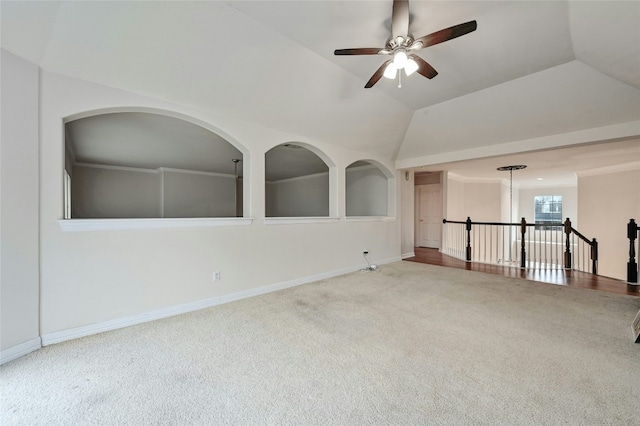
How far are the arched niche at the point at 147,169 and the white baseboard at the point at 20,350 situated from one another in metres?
2.94

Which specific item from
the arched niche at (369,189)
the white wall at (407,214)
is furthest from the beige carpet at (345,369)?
the white wall at (407,214)

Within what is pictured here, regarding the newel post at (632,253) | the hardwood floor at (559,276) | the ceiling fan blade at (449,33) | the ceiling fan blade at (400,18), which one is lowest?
the hardwood floor at (559,276)

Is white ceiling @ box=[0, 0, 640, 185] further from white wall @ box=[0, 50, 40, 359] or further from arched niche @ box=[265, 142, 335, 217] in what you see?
arched niche @ box=[265, 142, 335, 217]

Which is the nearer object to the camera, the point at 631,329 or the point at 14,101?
the point at 14,101

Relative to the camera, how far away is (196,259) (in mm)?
3184

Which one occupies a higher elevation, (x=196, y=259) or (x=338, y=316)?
(x=196, y=259)

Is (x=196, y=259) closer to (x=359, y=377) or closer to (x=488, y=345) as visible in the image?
(x=359, y=377)

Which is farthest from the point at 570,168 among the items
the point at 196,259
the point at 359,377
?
the point at 196,259

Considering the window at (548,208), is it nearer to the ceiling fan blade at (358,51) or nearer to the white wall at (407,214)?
the white wall at (407,214)

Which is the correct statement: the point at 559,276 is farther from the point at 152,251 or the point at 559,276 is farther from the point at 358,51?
the point at 152,251

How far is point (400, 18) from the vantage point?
2270mm

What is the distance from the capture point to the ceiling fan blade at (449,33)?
6.86ft

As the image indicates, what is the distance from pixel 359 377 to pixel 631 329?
2888 millimetres

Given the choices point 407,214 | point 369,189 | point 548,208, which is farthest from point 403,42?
point 548,208
